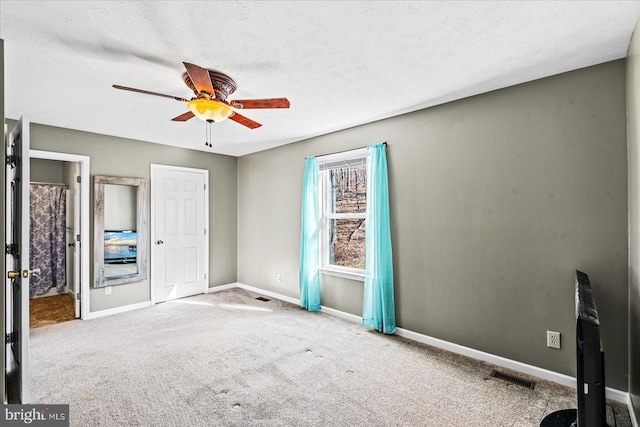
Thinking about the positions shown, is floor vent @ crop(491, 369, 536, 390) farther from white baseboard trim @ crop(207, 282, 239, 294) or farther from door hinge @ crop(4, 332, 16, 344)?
white baseboard trim @ crop(207, 282, 239, 294)

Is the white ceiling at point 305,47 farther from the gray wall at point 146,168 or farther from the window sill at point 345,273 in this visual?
the window sill at point 345,273

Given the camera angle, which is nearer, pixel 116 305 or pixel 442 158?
pixel 442 158

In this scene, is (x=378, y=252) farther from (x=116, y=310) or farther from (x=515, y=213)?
(x=116, y=310)

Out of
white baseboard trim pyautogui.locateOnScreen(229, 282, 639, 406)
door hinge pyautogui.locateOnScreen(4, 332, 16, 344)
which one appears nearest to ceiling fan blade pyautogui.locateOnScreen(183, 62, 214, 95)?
door hinge pyautogui.locateOnScreen(4, 332, 16, 344)

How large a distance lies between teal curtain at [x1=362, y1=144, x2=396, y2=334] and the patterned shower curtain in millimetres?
5203

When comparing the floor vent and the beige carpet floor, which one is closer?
the beige carpet floor

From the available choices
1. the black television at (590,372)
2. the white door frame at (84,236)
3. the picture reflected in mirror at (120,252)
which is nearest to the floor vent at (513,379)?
the black television at (590,372)

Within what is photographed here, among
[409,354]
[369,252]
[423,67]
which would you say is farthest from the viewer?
[369,252]

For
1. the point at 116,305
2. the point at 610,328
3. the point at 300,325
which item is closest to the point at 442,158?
the point at 610,328

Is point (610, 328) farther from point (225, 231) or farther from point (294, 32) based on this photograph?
A: point (225, 231)

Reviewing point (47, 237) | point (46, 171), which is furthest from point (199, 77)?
point (47, 237)

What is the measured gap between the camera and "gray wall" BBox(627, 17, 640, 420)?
6.22 ft

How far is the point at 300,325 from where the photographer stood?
3.82 metres

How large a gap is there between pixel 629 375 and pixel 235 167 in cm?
558
